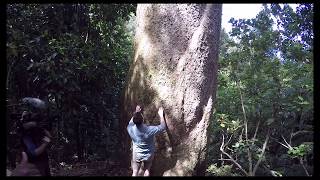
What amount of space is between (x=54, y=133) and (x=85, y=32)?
2.55m

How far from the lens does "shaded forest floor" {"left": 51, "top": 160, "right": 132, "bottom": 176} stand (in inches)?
352

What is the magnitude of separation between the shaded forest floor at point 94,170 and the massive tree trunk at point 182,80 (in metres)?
1.19

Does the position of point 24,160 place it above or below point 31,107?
below

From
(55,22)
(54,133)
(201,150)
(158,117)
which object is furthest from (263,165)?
(55,22)

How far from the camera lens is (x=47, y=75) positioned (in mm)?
9031

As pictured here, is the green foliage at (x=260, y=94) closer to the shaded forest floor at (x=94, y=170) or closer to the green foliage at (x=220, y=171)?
the green foliage at (x=220, y=171)

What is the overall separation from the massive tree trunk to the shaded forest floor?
1.19 metres

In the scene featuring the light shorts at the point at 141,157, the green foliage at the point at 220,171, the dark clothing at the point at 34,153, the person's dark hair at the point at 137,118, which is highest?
the person's dark hair at the point at 137,118

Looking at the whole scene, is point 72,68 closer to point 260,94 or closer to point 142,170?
point 142,170

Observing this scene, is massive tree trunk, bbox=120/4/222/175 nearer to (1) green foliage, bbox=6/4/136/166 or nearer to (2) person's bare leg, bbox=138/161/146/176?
(2) person's bare leg, bbox=138/161/146/176

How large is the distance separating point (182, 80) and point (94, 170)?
3.07 metres

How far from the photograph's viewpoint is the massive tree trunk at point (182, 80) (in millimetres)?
7973

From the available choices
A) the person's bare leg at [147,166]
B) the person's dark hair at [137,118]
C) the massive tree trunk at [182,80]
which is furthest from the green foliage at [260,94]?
the person's dark hair at [137,118]

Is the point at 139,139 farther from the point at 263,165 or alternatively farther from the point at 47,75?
the point at 263,165
